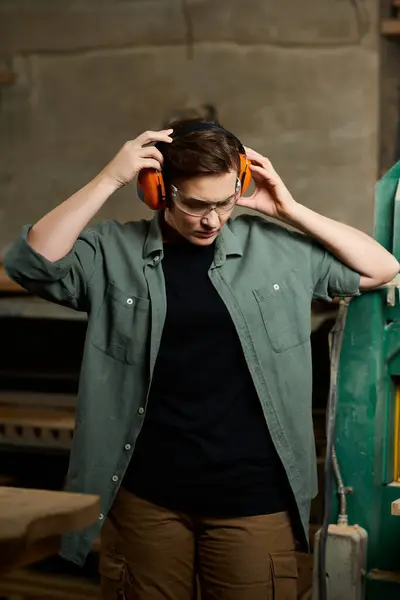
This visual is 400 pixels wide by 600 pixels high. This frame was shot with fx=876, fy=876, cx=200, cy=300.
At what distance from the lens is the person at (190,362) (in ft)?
6.28

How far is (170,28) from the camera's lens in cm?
317

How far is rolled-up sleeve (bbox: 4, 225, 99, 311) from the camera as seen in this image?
1.88m

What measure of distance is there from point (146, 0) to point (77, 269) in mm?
1613

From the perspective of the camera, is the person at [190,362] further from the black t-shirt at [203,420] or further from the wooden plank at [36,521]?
the wooden plank at [36,521]

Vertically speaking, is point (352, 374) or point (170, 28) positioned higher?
point (170, 28)

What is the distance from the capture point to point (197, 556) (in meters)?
2.02

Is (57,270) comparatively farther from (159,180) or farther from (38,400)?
(38,400)

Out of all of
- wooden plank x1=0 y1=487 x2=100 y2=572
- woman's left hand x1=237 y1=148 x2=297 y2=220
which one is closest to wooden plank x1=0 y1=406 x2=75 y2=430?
woman's left hand x1=237 y1=148 x2=297 y2=220

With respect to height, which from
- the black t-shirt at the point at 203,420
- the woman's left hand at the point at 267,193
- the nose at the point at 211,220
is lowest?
the black t-shirt at the point at 203,420

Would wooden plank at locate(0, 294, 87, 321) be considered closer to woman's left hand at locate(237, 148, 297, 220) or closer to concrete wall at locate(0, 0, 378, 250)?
concrete wall at locate(0, 0, 378, 250)

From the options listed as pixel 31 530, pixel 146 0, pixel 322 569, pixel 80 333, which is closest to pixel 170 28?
pixel 146 0

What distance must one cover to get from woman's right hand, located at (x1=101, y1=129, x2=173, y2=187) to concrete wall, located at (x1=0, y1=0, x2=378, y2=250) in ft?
4.00

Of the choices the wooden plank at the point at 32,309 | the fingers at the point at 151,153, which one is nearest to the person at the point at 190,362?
the fingers at the point at 151,153

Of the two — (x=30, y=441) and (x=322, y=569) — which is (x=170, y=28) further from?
(x=322, y=569)
